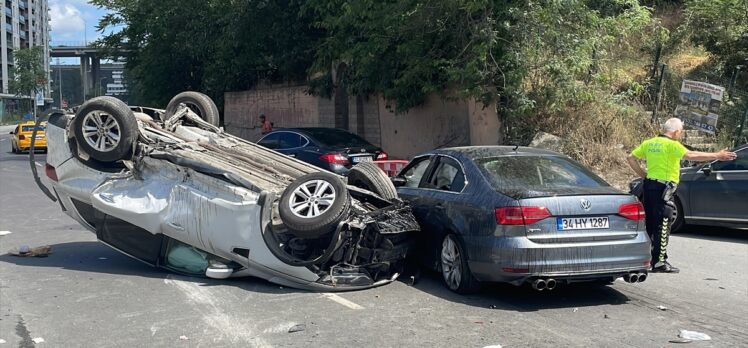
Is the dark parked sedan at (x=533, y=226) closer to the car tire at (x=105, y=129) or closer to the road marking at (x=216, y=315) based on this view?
the road marking at (x=216, y=315)

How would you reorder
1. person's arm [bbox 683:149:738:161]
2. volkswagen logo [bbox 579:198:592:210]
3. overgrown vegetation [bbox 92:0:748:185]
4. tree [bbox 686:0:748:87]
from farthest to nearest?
tree [bbox 686:0:748:87], overgrown vegetation [bbox 92:0:748:185], person's arm [bbox 683:149:738:161], volkswagen logo [bbox 579:198:592:210]

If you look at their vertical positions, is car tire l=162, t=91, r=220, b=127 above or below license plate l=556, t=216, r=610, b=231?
above

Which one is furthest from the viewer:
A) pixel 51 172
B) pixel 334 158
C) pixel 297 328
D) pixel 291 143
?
pixel 291 143

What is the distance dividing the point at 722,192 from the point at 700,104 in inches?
219

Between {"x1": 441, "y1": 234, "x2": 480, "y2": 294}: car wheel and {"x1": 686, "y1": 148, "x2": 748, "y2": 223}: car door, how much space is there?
539cm

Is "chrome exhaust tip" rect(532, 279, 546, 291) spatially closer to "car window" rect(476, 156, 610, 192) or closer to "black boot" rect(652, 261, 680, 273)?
"car window" rect(476, 156, 610, 192)

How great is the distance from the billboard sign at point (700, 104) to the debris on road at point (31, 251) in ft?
42.1

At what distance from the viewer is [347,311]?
6.45 metres

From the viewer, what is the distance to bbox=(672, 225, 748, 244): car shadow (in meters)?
10.8

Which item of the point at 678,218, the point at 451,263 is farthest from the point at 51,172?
the point at 678,218

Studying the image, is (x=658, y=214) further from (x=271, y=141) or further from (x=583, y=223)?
(x=271, y=141)

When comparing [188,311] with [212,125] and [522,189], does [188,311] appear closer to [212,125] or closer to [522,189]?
[522,189]

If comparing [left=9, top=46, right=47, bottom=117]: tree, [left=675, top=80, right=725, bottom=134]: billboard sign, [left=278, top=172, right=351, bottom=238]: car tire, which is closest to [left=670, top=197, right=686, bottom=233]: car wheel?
[left=675, top=80, right=725, bottom=134]: billboard sign

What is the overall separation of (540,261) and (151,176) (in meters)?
4.25
